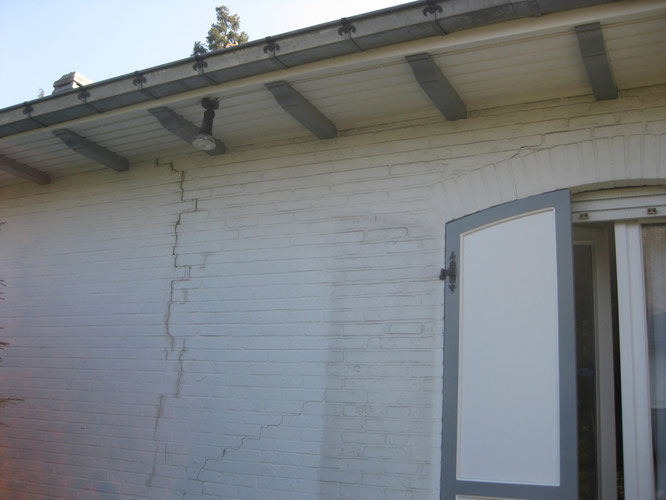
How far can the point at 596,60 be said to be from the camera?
125 inches

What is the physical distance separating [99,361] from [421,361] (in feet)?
7.45

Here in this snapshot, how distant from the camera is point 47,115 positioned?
4.15m

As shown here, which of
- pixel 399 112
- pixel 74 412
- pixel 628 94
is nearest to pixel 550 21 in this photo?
pixel 628 94

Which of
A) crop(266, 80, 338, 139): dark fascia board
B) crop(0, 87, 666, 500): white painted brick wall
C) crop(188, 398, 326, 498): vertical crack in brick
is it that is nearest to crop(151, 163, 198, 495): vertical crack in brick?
crop(0, 87, 666, 500): white painted brick wall

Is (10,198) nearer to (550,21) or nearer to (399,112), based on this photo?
(399,112)

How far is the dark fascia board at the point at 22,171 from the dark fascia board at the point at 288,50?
2.46 feet

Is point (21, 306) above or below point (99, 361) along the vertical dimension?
above

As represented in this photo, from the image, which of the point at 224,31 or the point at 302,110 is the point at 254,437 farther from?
the point at 224,31

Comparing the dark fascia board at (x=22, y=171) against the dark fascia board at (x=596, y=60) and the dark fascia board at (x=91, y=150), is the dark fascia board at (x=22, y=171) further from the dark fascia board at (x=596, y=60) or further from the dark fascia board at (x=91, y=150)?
the dark fascia board at (x=596, y=60)

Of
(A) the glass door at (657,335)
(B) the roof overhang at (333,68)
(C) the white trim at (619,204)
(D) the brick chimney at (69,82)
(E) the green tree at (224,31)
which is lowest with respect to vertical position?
(A) the glass door at (657,335)

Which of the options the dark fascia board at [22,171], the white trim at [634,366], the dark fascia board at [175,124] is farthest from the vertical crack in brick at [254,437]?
the dark fascia board at [22,171]

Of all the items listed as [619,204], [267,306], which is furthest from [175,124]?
[619,204]

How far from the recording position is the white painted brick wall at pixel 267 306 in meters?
3.54

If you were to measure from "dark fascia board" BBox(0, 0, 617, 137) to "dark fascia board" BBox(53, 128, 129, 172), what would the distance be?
21cm
